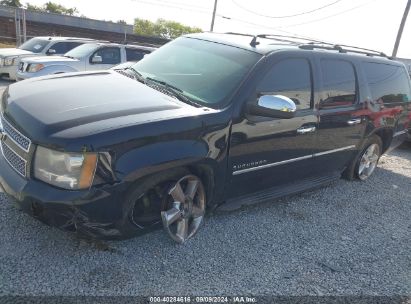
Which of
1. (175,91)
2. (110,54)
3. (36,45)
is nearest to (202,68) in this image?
(175,91)

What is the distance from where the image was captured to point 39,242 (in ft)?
10.2

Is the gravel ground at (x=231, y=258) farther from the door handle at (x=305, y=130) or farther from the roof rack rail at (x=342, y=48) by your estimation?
the roof rack rail at (x=342, y=48)

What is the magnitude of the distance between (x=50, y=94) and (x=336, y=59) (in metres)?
3.26

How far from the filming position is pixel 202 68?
3.80 m

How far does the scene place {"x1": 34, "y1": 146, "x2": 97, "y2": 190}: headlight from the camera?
2602 millimetres

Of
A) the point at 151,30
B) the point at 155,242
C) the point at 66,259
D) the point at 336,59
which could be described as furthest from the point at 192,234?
the point at 151,30

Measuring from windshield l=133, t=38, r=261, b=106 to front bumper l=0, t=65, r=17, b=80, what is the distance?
27.2 feet

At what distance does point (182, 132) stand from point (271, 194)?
1502mm

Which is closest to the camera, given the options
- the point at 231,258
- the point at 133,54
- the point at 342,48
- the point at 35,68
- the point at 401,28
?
the point at 231,258

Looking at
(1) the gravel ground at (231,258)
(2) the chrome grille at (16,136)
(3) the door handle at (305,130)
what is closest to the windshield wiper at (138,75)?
(2) the chrome grille at (16,136)

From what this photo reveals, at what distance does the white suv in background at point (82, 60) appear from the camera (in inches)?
380

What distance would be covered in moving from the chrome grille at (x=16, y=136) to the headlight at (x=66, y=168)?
146 mm

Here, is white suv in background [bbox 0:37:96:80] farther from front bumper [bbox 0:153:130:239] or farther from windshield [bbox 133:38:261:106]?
front bumper [bbox 0:153:130:239]

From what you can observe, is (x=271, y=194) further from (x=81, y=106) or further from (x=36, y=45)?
(x=36, y=45)
